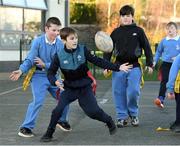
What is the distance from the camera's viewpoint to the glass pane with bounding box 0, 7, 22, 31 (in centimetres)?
2180

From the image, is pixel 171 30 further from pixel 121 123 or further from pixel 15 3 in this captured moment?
pixel 15 3

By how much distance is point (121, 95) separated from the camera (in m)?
8.89

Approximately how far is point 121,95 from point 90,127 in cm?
73

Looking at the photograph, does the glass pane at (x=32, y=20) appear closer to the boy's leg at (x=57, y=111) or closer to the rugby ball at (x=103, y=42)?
the rugby ball at (x=103, y=42)

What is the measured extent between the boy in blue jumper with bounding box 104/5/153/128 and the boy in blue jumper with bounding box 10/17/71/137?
3.49 ft

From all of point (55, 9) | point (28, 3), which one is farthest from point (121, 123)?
point (55, 9)

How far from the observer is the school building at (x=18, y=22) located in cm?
2162

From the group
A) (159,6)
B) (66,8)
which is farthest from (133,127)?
(159,6)

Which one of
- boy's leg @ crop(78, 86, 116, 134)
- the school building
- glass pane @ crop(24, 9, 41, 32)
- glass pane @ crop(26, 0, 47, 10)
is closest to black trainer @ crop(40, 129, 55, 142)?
boy's leg @ crop(78, 86, 116, 134)

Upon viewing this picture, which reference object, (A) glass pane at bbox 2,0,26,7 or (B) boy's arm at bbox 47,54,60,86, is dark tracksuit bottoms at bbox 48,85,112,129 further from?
(A) glass pane at bbox 2,0,26,7

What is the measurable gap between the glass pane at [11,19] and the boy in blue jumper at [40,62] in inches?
553

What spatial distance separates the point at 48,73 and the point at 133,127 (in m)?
1.88

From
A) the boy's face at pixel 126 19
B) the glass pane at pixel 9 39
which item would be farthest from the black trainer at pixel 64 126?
the glass pane at pixel 9 39

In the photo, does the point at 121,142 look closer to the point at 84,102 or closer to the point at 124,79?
the point at 84,102
